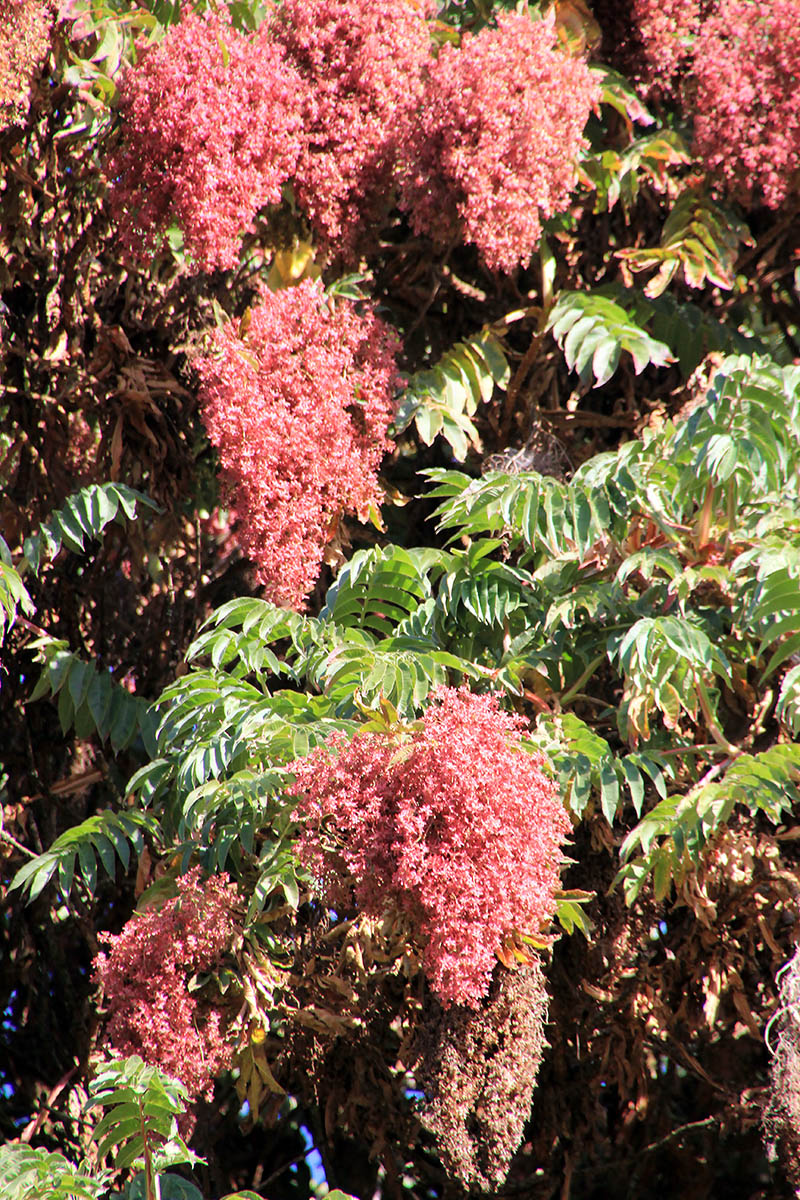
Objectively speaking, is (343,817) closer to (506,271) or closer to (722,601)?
(722,601)

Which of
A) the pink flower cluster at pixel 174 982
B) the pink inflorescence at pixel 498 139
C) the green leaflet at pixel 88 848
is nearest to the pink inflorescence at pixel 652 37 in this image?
the pink inflorescence at pixel 498 139

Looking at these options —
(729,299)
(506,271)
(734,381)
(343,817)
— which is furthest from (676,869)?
(729,299)

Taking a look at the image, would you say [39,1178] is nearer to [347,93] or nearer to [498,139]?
[498,139]

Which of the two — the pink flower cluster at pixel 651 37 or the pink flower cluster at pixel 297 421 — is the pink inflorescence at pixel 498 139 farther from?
the pink flower cluster at pixel 651 37

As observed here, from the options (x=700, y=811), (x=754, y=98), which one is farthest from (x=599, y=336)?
(x=700, y=811)

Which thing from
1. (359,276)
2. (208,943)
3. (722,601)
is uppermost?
(359,276)

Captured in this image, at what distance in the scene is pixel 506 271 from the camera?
148 inches

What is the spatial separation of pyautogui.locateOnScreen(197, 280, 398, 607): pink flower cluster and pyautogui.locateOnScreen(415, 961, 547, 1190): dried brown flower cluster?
3.50 ft

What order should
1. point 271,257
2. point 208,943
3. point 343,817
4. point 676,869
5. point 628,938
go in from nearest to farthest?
point 343,817
point 208,943
point 676,869
point 628,938
point 271,257

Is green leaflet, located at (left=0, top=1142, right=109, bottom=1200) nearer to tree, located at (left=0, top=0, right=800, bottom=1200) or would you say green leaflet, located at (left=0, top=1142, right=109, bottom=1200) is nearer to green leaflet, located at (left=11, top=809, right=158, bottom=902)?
tree, located at (left=0, top=0, right=800, bottom=1200)

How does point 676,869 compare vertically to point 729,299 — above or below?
below

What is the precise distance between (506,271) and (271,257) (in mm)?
718

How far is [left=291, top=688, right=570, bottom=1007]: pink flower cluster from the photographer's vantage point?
8.44 feet

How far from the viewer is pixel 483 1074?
2.90m
